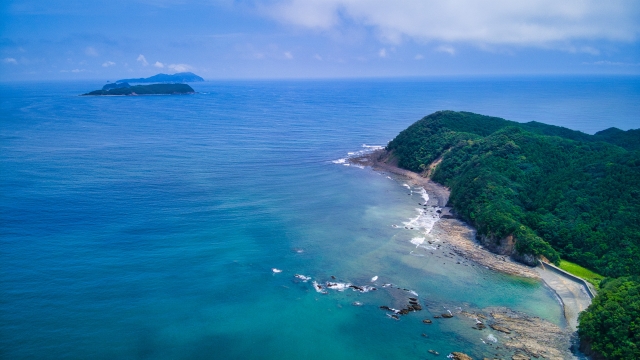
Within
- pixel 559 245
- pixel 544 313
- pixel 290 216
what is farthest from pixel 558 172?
pixel 290 216

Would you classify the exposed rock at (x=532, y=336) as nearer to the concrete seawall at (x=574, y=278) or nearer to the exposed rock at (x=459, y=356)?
the exposed rock at (x=459, y=356)

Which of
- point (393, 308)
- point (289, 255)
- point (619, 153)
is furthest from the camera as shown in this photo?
point (619, 153)

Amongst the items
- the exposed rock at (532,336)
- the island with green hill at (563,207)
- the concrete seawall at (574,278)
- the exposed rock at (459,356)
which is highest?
the island with green hill at (563,207)

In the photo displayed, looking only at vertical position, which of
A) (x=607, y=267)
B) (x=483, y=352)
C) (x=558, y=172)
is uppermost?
(x=558, y=172)

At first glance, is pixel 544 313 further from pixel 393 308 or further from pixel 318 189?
pixel 318 189

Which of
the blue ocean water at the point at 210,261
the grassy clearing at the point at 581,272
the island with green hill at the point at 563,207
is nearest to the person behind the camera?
the island with green hill at the point at 563,207

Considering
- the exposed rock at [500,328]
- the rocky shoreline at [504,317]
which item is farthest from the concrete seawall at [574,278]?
the exposed rock at [500,328]

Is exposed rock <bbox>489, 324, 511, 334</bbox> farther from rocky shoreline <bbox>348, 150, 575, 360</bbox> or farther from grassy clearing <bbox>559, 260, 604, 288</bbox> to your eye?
grassy clearing <bbox>559, 260, 604, 288</bbox>

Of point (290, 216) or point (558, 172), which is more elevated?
point (558, 172)
